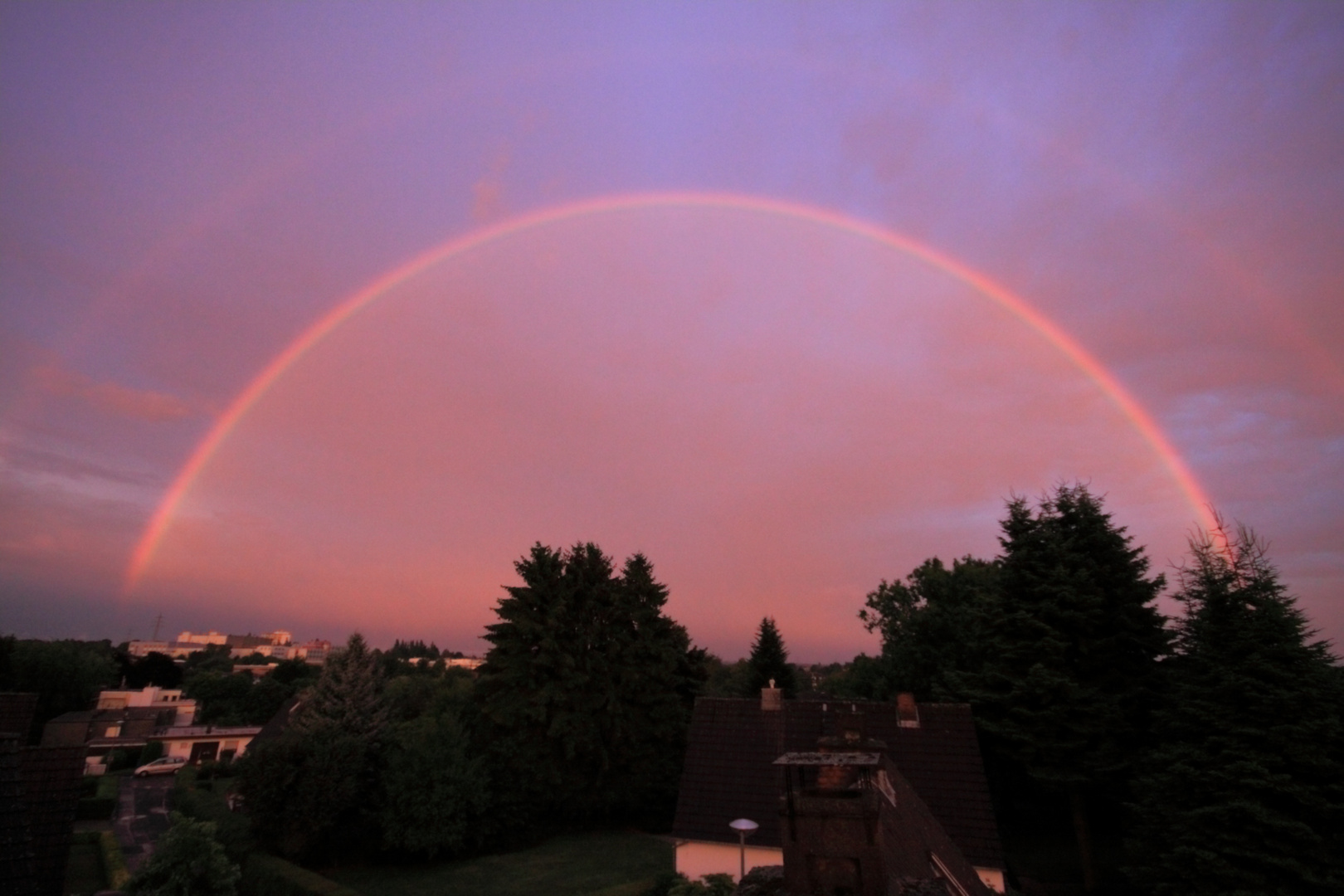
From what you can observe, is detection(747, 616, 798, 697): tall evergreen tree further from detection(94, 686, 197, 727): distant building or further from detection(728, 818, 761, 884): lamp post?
detection(94, 686, 197, 727): distant building

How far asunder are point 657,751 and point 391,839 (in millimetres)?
13113

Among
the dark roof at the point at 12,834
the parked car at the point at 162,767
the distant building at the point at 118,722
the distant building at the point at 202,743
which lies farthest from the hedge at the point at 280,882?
the distant building at the point at 202,743

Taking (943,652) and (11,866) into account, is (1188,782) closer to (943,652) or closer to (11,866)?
(943,652)

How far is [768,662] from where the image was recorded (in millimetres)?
Result: 48312

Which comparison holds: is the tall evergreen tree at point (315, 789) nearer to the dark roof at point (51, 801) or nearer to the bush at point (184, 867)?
the dark roof at point (51, 801)

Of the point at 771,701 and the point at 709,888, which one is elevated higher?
the point at 771,701

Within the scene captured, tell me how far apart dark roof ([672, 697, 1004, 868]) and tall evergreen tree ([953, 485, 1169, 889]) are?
3128mm

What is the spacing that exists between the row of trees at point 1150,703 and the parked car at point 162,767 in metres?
54.9

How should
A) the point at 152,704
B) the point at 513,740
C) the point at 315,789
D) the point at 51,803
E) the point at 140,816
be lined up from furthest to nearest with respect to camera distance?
the point at 152,704, the point at 140,816, the point at 513,740, the point at 315,789, the point at 51,803

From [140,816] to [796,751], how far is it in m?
37.6

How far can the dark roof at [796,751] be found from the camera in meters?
19.4

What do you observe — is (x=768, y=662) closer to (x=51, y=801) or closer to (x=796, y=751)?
(x=796, y=751)

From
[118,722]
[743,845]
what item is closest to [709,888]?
[743,845]

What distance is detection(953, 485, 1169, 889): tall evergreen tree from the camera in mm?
21859
